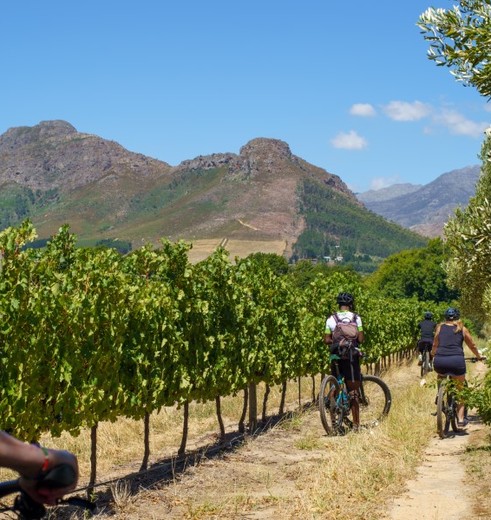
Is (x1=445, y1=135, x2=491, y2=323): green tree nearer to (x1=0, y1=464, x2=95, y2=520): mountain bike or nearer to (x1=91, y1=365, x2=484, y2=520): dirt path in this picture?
(x1=91, y1=365, x2=484, y2=520): dirt path

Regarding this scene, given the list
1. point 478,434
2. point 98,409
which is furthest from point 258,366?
point 98,409

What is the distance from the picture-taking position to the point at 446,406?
12930 millimetres

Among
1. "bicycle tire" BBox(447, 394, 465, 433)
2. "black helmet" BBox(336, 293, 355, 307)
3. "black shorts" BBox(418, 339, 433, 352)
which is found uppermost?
"black helmet" BBox(336, 293, 355, 307)

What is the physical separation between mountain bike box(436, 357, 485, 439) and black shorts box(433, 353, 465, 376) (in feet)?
0.51

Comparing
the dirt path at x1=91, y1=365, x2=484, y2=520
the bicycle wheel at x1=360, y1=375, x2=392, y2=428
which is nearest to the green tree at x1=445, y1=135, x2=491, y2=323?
the bicycle wheel at x1=360, y1=375, x2=392, y2=428

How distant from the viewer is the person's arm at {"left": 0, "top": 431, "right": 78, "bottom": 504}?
5.28 feet

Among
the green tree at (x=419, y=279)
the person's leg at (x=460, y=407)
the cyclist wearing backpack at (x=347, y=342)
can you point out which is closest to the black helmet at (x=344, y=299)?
the cyclist wearing backpack at (x=347, y=342)

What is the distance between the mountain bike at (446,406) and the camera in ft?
40.5

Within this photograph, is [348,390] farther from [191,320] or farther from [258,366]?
[191,320]

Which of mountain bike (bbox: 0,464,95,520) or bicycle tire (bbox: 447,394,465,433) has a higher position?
mountain bike (bbox: 0,464,95,520)

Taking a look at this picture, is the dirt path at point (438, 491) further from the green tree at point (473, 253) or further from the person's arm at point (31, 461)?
the person's arm at point (31, 461)

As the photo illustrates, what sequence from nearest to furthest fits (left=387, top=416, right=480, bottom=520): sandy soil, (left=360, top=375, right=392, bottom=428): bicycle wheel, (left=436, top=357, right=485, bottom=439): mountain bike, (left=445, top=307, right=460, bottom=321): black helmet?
1. (left=387, top=416, right=480, bottom=520): sandy soil
2. (left=436, top=357, right=485, bottom=439): mountain bike
3. (left=445, top=307, right=460, bottom=321): black helmet
4. (left=360, top=375, right=392, bottom=428): bicycle wheel

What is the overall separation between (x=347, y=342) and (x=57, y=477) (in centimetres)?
1112

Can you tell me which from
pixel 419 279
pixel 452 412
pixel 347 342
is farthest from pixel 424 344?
pixel 419 279
